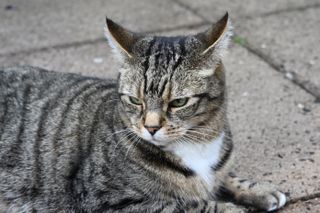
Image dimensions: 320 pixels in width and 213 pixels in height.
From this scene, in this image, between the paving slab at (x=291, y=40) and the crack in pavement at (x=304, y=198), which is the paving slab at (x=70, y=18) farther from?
the crack in pavement at (x=304, y=198)

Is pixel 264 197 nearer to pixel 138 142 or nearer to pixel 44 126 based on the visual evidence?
pixel 138 142

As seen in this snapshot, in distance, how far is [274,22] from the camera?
6867mm

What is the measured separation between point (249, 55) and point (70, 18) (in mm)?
2397

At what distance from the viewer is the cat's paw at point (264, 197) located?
12.7 feet

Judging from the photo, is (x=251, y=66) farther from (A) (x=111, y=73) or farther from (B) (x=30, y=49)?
(B) (x=30, y=49)

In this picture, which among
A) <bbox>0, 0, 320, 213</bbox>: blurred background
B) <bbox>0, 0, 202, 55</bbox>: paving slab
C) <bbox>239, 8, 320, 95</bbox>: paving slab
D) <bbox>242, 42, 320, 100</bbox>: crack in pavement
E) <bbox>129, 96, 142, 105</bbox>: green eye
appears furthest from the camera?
<bbox>0, 0, 202, 55</bbox>: paving slab

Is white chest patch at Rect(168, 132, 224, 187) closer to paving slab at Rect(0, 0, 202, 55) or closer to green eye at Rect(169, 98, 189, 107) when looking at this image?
green eye at Rect(169, 98, 189, 107)

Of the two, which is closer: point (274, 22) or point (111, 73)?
point (111, 73)

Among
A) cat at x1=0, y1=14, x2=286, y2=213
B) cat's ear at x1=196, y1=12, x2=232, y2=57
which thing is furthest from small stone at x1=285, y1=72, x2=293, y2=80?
cat's ear at x1=196, y1=12, x2=232, y2=57

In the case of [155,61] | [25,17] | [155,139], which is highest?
[155,61]

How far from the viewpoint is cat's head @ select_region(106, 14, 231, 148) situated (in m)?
3.52

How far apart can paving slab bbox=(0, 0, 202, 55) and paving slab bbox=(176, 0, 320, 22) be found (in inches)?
8.3

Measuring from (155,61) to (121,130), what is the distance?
19.4 inches

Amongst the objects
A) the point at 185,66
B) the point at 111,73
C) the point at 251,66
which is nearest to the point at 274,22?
the point at 251,66
